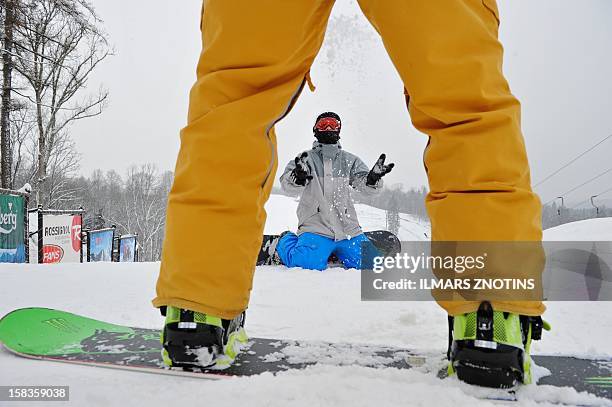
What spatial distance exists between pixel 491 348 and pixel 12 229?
717cm

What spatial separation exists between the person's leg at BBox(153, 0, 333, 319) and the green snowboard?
0.36 feet

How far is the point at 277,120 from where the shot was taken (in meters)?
0.87

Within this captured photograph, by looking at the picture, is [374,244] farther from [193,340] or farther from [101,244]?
[101,244]

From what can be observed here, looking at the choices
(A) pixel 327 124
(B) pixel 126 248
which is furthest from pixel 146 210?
(A) pixel 327 124

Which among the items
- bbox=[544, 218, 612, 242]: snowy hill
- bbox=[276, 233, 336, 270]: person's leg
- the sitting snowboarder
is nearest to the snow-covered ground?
bbox=[276, 233, 336, 270]: person's leg

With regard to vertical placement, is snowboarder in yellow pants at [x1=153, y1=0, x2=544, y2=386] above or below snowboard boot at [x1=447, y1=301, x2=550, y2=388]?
above

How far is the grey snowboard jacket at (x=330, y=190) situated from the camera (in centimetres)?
361

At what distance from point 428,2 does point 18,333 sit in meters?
1.05

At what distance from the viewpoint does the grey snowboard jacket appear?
3.61 m

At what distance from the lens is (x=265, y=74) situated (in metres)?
0.82

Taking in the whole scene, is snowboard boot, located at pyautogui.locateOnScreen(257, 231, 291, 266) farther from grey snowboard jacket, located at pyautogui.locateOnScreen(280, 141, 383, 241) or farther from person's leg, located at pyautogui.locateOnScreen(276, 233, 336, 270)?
grey snowboard jacket, located at pyautogui.locateOnScreen(280, 141, 383, 241)

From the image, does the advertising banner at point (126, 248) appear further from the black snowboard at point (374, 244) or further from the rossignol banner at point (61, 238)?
the black snowboard at point (374, 244)

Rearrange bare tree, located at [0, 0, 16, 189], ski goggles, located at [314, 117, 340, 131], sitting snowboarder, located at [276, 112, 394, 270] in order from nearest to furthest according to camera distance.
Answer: sitting snowboarder, located at [276, 112, 394, 270]
ski goggles, located at [314, 117, 340, 131]
bare tree, located at [0, 0, 16, 189]

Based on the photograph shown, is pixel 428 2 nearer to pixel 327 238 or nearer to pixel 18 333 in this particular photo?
pixel 18 333
